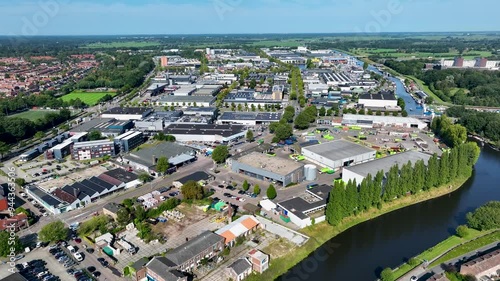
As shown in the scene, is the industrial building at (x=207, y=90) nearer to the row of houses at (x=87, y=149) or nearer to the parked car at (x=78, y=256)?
the row of houses at (x=87, y=149)

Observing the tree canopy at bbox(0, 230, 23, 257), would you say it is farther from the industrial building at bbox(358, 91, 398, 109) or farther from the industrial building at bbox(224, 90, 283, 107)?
the industrial building at bbox(358, 91, 398, 109)

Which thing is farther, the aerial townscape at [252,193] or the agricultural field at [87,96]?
the agricultural field at [87,96]

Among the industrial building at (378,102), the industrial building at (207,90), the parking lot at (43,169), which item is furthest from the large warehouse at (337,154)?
the industrial building at (207,90)

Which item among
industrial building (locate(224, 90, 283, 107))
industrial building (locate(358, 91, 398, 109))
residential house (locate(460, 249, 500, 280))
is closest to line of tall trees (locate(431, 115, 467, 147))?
industrial building (locate(358, 91, 398, 109))

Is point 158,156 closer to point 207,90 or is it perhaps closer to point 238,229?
point 238,229

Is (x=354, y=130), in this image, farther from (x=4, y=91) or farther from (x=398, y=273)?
(x=4, y=91)

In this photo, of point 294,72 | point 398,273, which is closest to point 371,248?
point 398,273

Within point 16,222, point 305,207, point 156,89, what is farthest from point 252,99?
point 16,222
